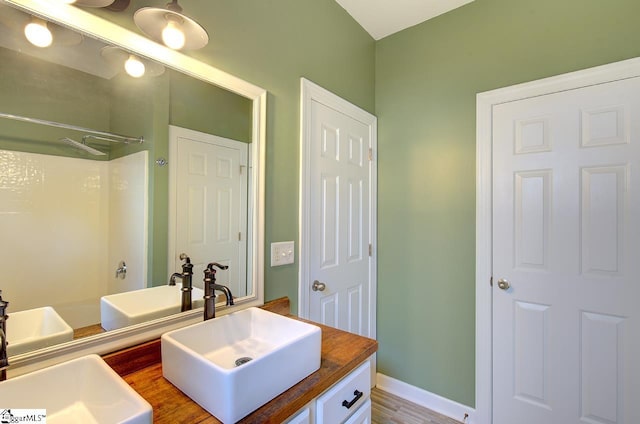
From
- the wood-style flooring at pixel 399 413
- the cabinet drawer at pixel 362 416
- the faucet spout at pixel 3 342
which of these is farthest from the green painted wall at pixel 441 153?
the faucet spout at pixel 3 342

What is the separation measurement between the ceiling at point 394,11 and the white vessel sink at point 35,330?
6.96ft

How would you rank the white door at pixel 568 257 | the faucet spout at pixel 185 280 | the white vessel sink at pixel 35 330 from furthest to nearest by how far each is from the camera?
the white door at pixel 568 257 < the faucet spout at pixel 185 280 < the white vessel sink at pixel 35 330

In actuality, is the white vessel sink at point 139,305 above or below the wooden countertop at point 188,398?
above

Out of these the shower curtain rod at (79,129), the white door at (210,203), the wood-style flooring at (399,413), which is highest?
the shower curtain rod at (79,129)

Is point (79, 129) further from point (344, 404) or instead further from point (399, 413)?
point (399, 413)

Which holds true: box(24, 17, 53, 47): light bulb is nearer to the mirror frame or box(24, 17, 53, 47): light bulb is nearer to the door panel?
the mirror frame

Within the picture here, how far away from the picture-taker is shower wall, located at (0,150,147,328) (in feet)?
2.70

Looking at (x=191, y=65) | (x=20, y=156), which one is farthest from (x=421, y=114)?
(x=20, y=156)

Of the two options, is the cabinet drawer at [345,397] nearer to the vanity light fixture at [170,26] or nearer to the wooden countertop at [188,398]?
the wooden countertop at [188,398]

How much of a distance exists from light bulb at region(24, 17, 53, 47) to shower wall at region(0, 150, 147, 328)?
0.32 m

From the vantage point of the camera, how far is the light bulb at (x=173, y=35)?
990mm

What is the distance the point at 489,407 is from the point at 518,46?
84.0 inches

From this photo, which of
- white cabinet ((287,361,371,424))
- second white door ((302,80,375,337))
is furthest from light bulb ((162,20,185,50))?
white cabinet ((287,361,371,424))

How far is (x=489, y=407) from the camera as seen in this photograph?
1795 mm
